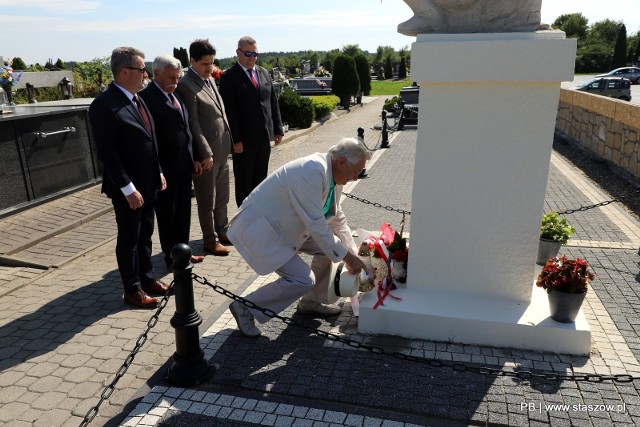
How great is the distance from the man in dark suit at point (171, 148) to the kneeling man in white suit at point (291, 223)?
1587mm

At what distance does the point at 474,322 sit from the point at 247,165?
356 centimetres

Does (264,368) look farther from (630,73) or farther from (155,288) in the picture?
(630,73)

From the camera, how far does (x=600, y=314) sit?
439 centimetres

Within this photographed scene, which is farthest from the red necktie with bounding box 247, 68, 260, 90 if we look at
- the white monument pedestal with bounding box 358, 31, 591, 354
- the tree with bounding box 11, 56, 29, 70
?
the tree with bounding box 11, 56, 29, 70

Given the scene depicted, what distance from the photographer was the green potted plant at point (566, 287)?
12.2 feet

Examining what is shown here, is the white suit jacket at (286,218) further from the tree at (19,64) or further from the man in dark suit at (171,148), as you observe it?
the tree at (19,64)

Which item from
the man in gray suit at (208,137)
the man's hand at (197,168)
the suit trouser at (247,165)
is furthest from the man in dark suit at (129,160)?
the suit trouser at (247,165)

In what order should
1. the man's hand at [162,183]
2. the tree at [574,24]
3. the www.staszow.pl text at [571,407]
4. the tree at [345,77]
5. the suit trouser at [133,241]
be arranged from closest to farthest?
the www.staszow.pl text at [571,407] → the suit trouser at [133,241] → the man's hand at [162,183] → the tree at [345,77] → the tree at [574,24]

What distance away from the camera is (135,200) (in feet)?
13.8

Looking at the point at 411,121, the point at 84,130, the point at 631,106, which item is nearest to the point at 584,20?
the point at 411,121

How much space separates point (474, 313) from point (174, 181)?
10.3 ft

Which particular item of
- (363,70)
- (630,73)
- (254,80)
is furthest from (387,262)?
(630,73)

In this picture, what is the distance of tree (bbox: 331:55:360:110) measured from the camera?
957 inches

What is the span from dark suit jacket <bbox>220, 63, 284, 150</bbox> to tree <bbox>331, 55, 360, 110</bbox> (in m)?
18.4
